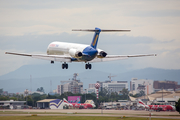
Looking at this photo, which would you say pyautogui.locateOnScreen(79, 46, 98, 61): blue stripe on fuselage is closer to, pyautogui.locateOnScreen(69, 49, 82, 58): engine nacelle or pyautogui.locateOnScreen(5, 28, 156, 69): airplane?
pyautogui.locateOnScreen(5, 28, 156, 69): airplane

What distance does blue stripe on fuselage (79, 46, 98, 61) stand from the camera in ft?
253

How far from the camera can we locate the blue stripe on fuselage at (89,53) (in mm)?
77188

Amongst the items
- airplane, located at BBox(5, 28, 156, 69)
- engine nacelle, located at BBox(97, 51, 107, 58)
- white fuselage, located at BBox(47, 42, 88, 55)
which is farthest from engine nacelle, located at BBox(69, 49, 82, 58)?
engine nacelle, located at BBox(97, 51, 107, 58)

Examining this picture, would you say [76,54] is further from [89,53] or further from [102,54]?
[102,54]

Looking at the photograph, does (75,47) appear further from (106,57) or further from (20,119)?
(20,119)

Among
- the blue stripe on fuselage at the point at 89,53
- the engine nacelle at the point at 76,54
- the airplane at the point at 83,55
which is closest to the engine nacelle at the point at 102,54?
the airplane at the point at 83,55

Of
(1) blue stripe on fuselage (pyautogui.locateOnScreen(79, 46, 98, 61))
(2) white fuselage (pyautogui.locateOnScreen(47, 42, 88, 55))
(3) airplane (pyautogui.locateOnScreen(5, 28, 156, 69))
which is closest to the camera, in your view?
(1) blue stripe on fuselage (pyautogui.locateOnScreen(79, 46, 98, 61))

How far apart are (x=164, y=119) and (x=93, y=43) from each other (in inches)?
1859

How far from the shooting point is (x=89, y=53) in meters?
77.6

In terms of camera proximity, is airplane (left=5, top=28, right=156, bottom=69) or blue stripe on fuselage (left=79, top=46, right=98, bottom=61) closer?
blue stripe on fuselage (left=79, top=46, right=98, bottom=61)

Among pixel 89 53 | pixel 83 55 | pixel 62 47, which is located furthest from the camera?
pixel 62 47

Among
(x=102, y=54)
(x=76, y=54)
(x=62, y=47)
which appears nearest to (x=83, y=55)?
(x=76, y=54)

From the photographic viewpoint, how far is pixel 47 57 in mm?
83125

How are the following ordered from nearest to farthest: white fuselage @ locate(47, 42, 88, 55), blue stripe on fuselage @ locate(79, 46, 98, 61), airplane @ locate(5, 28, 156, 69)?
blue stripe on fuselage @ locate(79, 46, 98, 61) → airplane @ locate(5, 28, 156, 69) → white fuselage @ locate(47, 42, 88, 55)
